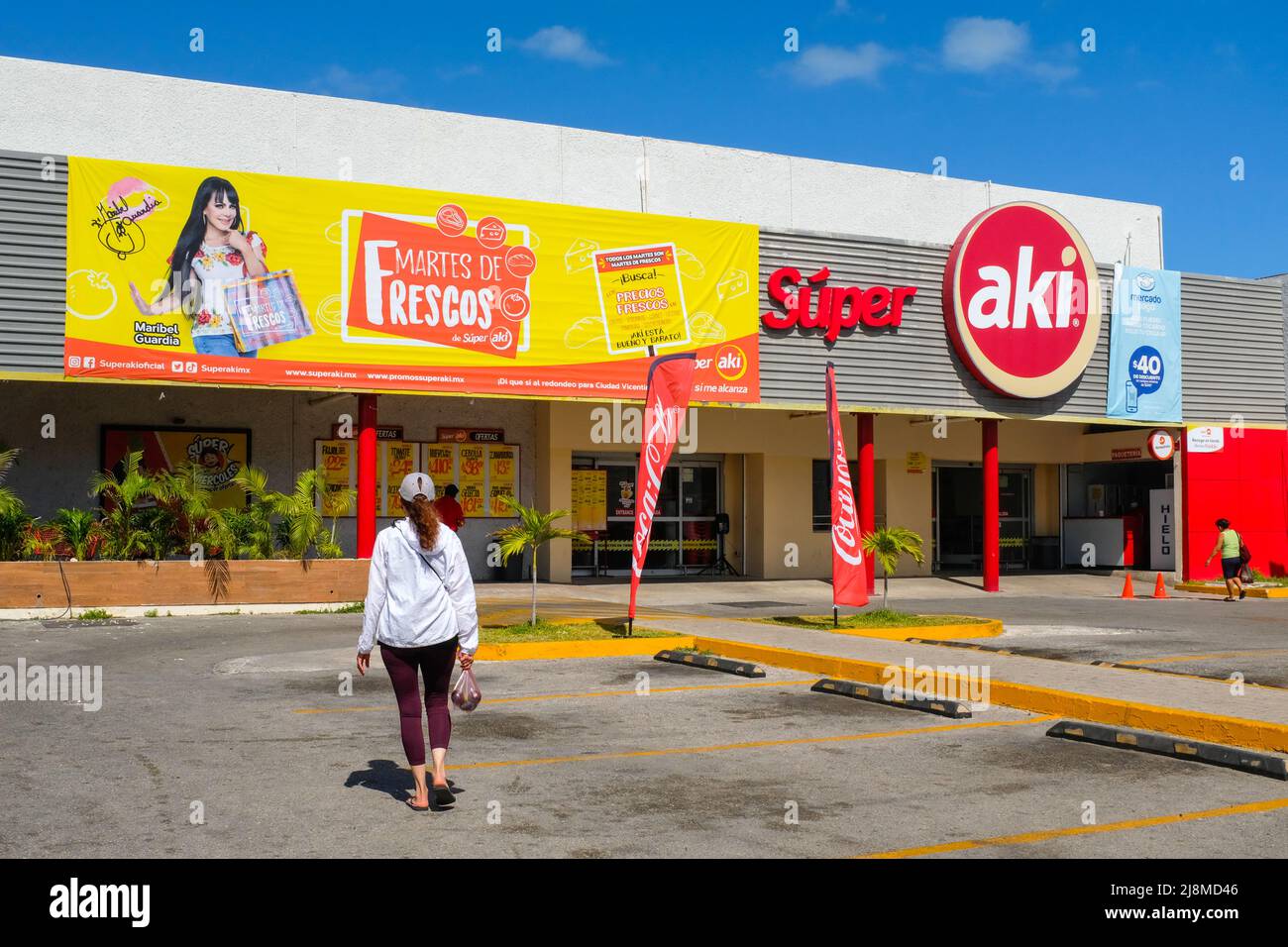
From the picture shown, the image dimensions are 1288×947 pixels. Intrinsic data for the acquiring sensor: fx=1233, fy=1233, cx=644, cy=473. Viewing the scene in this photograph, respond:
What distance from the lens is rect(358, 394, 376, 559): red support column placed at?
2088cm

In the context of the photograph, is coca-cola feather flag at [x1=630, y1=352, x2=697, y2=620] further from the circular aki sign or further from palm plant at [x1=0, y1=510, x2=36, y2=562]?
the circular aki sign

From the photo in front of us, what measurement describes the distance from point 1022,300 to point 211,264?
1641cm

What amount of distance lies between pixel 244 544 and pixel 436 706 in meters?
13.7

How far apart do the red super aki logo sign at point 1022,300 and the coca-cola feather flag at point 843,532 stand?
1055 cm

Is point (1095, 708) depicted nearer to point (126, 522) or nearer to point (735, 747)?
point (735, 747)

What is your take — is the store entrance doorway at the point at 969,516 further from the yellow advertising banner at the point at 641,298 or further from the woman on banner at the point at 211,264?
the woman on banner at the point at 211,264

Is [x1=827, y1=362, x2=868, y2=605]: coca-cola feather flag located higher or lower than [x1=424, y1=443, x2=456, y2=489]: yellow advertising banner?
lower

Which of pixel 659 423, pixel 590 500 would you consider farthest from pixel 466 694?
pixel 590 500

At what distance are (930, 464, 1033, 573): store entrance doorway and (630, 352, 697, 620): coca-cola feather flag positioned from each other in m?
18.0

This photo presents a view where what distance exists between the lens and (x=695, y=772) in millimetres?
8094

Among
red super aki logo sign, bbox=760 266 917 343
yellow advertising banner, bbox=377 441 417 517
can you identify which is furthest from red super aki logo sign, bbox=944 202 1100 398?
yellow advertising banner, bbox=377 441 417 517

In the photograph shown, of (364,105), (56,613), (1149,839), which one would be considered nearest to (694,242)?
(364,105)

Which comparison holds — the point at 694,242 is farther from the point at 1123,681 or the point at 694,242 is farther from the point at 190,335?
the point at 1123,681

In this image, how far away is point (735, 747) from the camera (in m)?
9.05
